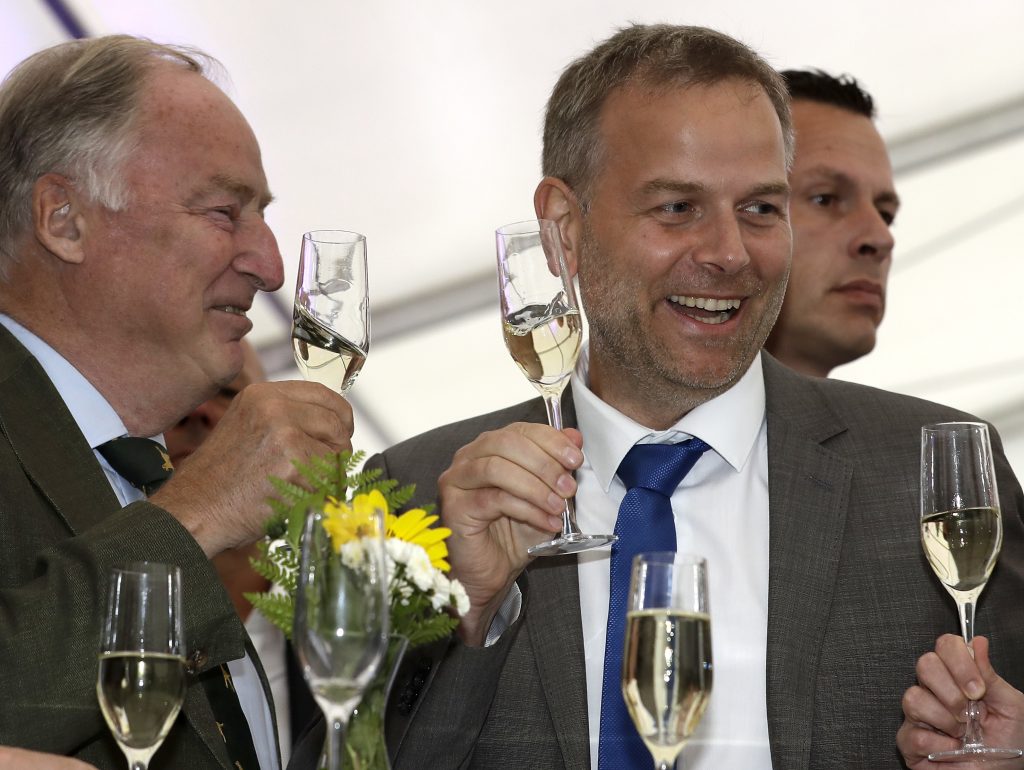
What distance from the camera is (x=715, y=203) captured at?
2.60 m

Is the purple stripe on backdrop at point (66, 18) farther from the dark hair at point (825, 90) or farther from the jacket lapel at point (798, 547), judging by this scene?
the jacket lapel at point (798, 547)

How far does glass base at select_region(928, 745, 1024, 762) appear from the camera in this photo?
181cm

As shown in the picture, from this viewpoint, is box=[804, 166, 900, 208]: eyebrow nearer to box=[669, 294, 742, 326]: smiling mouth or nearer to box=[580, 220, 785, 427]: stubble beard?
box=[580, 220, 785, 427]: stubble beard

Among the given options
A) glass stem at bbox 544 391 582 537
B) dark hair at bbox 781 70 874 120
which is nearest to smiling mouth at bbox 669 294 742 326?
glass stem at bbox 544 391 582 537

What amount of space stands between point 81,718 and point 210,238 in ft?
3.45

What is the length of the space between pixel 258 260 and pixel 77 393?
1.40 feet

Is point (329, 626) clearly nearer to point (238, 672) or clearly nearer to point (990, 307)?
point (238, 672)

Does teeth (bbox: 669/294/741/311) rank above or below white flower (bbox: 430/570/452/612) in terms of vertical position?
above

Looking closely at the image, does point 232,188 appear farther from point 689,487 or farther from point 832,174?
point 832,174

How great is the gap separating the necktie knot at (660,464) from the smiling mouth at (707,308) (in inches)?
9.6

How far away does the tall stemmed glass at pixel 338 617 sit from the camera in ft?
4.25

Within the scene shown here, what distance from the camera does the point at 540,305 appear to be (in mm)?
1912

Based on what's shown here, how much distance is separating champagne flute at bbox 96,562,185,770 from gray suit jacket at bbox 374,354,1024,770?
0.71 meters

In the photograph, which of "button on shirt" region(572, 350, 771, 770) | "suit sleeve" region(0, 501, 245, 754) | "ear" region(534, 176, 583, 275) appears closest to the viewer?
"suit sleeve" region(0, 501, 245, 754)
